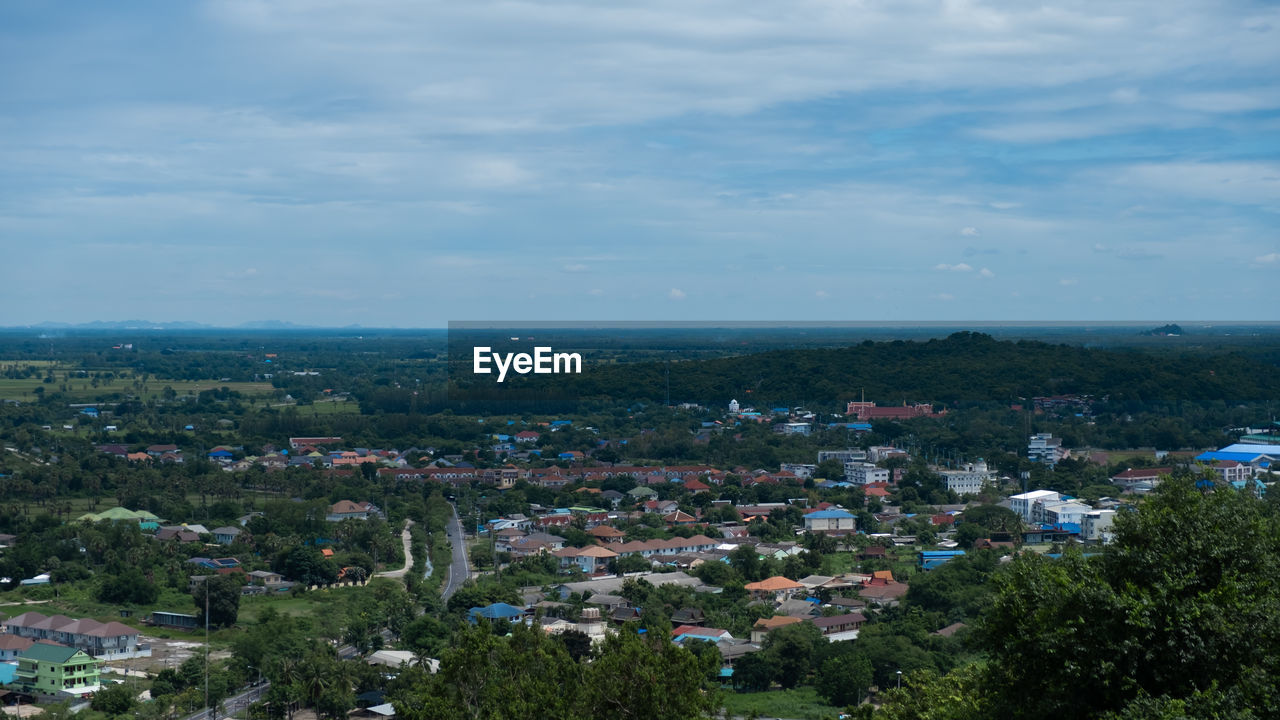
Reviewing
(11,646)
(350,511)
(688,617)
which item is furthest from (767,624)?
(350,511)

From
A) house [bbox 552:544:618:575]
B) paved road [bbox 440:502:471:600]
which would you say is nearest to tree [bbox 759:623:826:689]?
paved road [bbox 440:502:471:600]

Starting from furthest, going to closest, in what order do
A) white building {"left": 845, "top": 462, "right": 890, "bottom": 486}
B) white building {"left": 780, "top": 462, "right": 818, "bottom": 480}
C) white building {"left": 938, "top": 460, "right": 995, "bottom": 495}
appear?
white building {"left": 780, "top": 462, "right": 818, "bottom": 480} → white building {"left": 845, "top": 462, "right": 890, "bottom": 486} → white building {"left": 938, "top": 460, "right": 995, "bottom": 495}

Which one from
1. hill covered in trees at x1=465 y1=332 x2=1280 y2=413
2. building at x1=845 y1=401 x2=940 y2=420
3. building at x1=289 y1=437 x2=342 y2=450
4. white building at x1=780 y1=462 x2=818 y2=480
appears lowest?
white building at x1=780 y1=462 x2=818 y2=480

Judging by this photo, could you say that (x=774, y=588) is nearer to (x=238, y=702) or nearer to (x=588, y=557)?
(x=588, y=557)

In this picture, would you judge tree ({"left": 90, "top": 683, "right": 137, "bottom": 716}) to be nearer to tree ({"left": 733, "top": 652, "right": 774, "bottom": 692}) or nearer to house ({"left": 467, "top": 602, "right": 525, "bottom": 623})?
house ({"left": 467, "top": 602, "right": 525, "bottom": 623})

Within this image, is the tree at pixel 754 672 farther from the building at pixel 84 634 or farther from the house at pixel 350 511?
the house at pixel 350 511

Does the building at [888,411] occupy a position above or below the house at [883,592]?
above

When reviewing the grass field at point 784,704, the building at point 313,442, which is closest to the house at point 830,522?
the grass field at point 784,704
